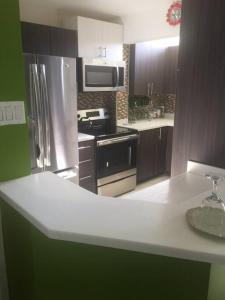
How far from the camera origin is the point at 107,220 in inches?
39.8

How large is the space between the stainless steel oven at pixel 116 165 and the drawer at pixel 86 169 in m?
0.10

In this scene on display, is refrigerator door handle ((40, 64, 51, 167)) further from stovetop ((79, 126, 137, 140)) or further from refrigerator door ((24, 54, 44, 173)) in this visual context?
stovetop ((79, 126, 137, 140))

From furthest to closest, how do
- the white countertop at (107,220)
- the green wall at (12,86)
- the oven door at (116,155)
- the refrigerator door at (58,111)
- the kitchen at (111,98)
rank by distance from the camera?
the oven door at (116,155) → the kitchen at (111,98) → the refrigerator door at (58,111) → the green wall at (12,86) → the white countertop at (107,220)

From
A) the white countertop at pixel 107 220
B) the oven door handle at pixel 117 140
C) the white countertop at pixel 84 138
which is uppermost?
the white countertop at pixel 107 220

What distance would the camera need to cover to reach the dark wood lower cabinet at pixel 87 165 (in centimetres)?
332

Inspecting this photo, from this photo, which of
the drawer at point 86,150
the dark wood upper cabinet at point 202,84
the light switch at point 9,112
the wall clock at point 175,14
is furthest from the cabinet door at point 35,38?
the light switch at point 9,112

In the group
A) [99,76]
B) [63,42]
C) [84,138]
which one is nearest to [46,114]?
[84,138]

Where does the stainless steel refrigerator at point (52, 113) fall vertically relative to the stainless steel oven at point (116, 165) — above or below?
above

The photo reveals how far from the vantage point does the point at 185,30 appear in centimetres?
200

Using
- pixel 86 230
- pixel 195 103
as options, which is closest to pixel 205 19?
pixel 195 103

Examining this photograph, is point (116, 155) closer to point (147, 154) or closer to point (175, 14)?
point (147, 154)

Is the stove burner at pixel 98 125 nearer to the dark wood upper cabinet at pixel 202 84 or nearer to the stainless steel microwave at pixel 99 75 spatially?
the stainless steel microwave at pixel 99 75

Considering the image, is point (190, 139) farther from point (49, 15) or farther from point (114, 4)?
point (49, 15)

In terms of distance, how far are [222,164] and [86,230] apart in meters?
1.33
